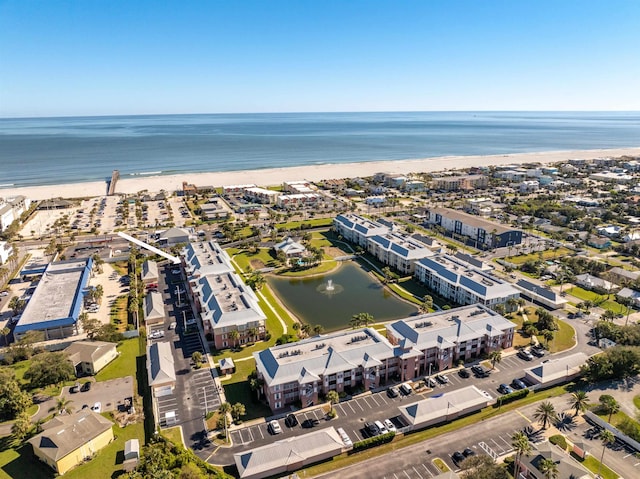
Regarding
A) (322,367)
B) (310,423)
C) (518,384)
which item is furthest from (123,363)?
(518,384)

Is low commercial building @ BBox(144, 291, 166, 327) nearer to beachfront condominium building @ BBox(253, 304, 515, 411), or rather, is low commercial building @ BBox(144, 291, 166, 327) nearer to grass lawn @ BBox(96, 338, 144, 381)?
grass lawn @ BBox(96, 338, 144, 381)

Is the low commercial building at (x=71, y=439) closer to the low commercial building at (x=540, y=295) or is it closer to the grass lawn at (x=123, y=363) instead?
the grass lawn at (x=123, y=363)

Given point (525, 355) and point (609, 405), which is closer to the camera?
point (609, 405)

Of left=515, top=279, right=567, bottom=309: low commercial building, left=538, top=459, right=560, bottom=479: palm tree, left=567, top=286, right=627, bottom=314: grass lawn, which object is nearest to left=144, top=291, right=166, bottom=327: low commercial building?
left=538, top=459, right=560, bottom=479: palm tree

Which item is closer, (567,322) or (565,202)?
(567,322)

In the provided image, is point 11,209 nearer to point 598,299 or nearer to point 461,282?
point 461,282

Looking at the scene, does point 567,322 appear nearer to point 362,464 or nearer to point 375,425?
point 375,425

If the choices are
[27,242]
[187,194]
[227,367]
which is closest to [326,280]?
[227,367]
